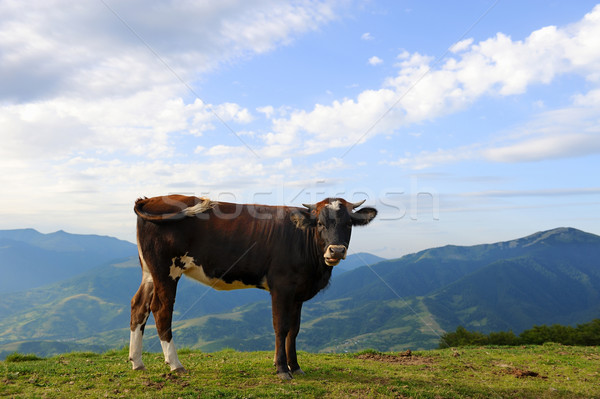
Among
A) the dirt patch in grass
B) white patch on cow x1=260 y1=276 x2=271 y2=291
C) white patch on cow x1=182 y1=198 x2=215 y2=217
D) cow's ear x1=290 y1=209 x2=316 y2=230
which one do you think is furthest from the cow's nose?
the dirt patch in grass

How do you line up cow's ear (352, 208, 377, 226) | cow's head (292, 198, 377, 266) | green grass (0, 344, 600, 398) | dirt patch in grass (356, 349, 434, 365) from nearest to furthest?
green grass (0, 344, 600, 398), cow's head (292, 198, 377, 266), cow's ear (352, 208, 377, 226), dirt patch in grass (356, 349, 434, 365)

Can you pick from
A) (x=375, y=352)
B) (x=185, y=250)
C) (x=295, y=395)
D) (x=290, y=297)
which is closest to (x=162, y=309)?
(x=185, y=250)

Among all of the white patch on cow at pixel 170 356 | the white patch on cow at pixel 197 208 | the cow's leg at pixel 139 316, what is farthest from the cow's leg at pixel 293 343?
the cow's leg at pixel 139 316

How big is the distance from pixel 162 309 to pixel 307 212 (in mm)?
3893

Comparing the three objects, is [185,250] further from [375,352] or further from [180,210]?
[375,352]

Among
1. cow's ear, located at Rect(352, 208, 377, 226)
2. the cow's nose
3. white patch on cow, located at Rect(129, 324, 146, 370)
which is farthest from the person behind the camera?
cow's ear, located at Rect(352, 208, 377, 226)

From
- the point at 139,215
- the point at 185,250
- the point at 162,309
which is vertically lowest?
the point at 162,309

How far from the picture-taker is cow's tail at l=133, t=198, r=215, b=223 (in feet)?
30.5

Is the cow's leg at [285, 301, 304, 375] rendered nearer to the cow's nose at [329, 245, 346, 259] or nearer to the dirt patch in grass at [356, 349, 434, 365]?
the cow's nose at [329, 245, 346, 259]

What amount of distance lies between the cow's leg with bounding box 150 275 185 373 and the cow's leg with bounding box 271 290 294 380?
218 cm

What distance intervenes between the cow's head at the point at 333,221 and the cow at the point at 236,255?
0.07 feet

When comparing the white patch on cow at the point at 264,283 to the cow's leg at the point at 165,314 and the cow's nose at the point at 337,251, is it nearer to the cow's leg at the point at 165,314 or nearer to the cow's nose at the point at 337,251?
the cow's nose at the point at 337,251

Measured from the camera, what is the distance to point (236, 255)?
369 inches

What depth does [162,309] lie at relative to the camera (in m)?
9.27
